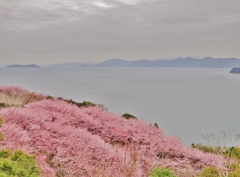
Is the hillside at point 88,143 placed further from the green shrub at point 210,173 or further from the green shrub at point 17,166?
the green shrub at point 17,166

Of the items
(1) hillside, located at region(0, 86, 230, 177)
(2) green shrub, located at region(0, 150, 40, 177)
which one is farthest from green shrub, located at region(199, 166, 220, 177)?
(2) green shrub, located at region(0, 150, 40, 177)

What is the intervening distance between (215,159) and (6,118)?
20.9 ft

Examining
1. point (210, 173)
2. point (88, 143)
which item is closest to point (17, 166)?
point (88, 143)

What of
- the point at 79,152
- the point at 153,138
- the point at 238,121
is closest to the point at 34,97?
the point at 153,138

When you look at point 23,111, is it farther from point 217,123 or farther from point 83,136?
point 217,123

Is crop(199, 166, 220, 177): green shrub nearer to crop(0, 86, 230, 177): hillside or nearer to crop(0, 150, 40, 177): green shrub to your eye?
crop(0, 86, 230, 177): hillside

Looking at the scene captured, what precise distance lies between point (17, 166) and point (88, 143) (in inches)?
134

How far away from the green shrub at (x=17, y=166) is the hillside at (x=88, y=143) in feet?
3.73

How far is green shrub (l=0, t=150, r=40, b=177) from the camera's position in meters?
5.34

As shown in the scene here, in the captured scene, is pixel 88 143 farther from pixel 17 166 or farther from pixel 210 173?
pixel 17 166

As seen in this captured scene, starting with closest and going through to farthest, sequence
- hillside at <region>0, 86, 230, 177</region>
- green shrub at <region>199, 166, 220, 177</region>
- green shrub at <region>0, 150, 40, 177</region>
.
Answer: green shrub at <region>0, 150, 40, 177</region> → hillside at <region>0, 86, 230, 177</region> → green shrub at <region>199, 166, 220, 177</region>

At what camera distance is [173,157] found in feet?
35.9

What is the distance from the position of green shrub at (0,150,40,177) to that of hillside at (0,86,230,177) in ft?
3.73

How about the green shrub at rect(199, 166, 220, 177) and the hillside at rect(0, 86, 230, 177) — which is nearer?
the hillside at rect(0, 86, 230, 177)
